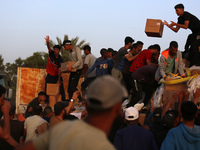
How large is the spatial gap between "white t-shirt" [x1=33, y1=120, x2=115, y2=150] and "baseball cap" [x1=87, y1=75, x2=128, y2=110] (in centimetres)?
12

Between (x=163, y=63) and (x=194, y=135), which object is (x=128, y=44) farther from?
(x=194, y=135)

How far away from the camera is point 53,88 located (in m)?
12.1

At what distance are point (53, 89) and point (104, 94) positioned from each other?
412 inches

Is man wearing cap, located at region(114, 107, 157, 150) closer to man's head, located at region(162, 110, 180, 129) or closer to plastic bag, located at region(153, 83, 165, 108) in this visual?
man's head, located at region(162, 110, 180, 129)

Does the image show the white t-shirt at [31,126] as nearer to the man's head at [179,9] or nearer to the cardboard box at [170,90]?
the cardboard box at [170,90]

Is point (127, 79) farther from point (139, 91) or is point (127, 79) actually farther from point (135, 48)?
point (135, 48)

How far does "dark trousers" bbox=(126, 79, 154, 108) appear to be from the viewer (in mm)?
8852

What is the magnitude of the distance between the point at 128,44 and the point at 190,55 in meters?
1.90

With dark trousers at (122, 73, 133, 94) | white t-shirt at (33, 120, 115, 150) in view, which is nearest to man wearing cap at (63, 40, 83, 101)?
dark trousers at (122, 73, 133, 94)

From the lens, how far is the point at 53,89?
12031 millimetres

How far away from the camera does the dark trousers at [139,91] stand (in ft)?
29.0

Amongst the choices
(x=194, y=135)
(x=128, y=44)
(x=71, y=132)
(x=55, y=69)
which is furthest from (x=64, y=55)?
(x=71, y=132)

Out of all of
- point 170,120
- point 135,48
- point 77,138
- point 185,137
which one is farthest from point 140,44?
point 77,138

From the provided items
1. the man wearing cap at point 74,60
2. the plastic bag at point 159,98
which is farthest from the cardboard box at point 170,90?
the man wearing cap at point 74,60
